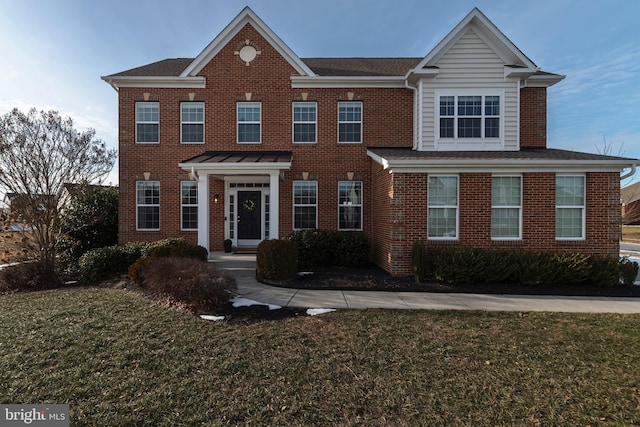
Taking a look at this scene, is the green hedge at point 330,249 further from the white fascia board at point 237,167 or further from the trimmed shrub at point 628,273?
the trimmed shrub at point 628,273

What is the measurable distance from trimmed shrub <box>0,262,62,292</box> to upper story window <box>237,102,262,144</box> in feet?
24.5

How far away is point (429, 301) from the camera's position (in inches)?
271

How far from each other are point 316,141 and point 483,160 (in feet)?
20.1

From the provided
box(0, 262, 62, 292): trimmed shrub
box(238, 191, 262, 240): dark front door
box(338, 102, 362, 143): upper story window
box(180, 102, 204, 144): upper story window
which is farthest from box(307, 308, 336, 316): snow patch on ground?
box(180, 102, 204, 144): upper story window

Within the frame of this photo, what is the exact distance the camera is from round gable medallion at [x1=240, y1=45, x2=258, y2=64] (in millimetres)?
12055

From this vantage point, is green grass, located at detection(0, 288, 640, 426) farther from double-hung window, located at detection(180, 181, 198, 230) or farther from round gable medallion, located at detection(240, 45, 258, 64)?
round gable medallion, located at detection(240, 45, 258, 64)

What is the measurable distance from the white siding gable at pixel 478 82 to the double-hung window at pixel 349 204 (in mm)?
2940

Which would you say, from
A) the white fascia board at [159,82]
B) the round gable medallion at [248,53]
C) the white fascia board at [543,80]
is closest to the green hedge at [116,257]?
the white fascia board at [159,82]

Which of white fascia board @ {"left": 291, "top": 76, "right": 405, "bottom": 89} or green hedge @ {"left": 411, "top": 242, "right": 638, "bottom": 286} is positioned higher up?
white fascia board @ {"left": 291, "top": 76, "right": 405, "bottom": 89}

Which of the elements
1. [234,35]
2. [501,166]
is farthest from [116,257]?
[501,166]

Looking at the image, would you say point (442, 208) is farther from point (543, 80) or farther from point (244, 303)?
point (543, 80)

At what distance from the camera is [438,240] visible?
9039mm

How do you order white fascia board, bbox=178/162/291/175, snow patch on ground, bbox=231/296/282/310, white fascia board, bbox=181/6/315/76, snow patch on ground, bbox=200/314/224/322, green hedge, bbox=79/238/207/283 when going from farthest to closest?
white fascia board, bbox=181/6/315/76, white fascia board, bbox=178/162/291/175, green hedge, bbox=79/238/207/283, snow patch on ground, bbox=231/296/282/310, snow patch on ground, bbox=200/314/224/322

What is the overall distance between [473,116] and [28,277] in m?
15.1
